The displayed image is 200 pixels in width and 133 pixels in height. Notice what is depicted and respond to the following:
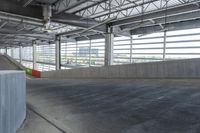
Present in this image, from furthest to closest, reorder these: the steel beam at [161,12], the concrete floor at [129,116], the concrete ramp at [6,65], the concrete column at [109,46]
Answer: the concrete ramp at [6,65]
the concrete column at [109,46]
the steel beam at [161,12]
the concrete floor at [129,116]

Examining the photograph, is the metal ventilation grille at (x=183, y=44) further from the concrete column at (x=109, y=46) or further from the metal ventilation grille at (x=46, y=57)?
the metal ventilation grille at (x=46, y=57)

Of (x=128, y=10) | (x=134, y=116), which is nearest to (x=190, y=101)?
(x=134, y=116)

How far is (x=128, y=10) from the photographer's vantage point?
15.9 meters

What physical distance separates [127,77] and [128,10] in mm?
6445

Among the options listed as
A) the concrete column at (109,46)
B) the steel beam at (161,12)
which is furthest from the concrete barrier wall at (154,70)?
the steel beam at (161,12)

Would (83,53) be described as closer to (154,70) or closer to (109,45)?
(109,45)

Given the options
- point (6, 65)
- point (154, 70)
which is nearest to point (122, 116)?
point (154, 70)

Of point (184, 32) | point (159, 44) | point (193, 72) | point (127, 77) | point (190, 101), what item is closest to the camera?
point (190, 101)

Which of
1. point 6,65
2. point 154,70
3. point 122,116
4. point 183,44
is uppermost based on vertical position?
point 183,44

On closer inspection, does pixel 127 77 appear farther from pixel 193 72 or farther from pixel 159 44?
pixel 159 44

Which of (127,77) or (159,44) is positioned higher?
(159,44)

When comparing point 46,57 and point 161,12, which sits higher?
point 161,12

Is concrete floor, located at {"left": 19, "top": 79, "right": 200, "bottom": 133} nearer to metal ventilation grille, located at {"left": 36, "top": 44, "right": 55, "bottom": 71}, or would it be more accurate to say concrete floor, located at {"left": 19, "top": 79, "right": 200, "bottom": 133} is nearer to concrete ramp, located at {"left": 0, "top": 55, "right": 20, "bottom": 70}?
concrete ramp, located at {"left": 0, "top": 55, "right": 20, "bottom": 70}

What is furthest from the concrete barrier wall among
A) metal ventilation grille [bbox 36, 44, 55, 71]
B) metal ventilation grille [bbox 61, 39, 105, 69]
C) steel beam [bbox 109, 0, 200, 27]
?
metal ventilation grille [bbox 36, 44, 55, 71]
